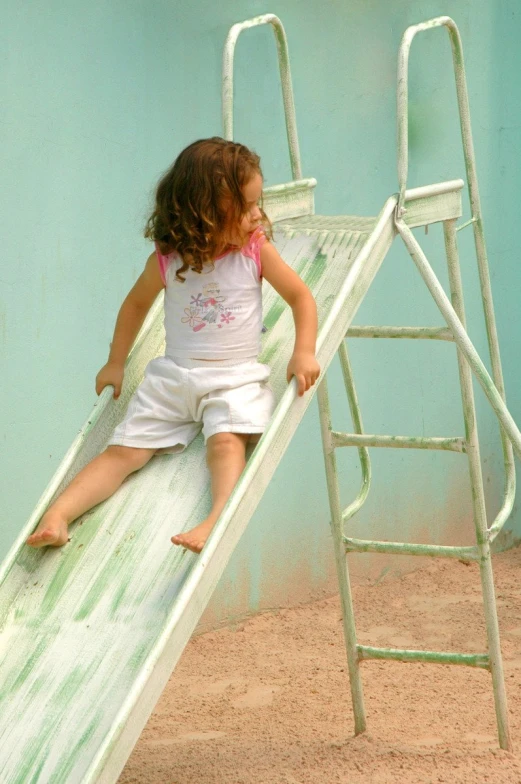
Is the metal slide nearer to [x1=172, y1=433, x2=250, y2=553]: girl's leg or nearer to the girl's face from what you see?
[x1=172, y1=433, x2=250, y2=553]: girl's leg

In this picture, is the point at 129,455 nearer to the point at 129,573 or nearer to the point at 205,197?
the point at 129,573

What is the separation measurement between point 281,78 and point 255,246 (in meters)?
0.68

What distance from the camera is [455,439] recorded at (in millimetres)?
2959

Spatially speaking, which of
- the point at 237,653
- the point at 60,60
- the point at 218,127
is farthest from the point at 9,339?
the point at 237,653

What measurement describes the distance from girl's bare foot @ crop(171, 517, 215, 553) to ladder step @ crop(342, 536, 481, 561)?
857mm

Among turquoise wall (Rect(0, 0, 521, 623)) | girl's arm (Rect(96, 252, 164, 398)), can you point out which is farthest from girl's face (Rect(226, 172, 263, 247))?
turquoise wall (Rect(0, 0, 521, 623))

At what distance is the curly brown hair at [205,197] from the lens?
256 centimetres

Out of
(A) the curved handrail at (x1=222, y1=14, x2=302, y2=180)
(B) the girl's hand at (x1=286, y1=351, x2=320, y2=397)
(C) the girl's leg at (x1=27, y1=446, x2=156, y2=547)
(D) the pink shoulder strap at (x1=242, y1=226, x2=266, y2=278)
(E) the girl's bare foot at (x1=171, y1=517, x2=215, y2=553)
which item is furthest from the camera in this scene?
(A) the curved handrail at (x1=222, y1=14, x2=302, y2=180)

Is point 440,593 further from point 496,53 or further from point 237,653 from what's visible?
point 496,53

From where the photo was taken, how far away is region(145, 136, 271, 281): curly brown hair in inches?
101

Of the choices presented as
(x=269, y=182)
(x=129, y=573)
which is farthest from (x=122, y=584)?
(x=269, y=182)

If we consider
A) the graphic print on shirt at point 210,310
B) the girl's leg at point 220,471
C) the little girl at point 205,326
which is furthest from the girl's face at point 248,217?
the girl's leg at point 220,471

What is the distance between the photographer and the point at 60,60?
3.60 m

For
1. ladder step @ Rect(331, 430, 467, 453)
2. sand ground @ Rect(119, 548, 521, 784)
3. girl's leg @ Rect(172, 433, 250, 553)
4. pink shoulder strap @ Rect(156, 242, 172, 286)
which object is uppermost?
pink shoulder strap @ Rect(156, 242, 172, 286)
